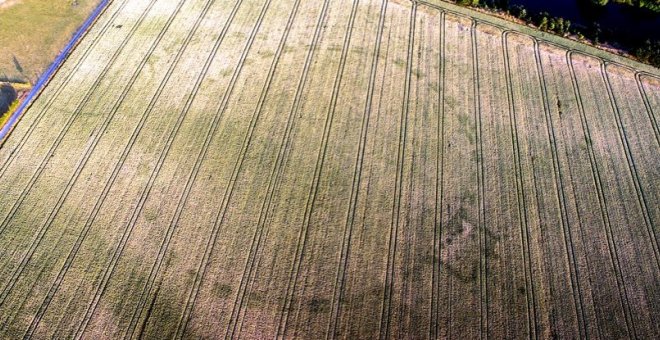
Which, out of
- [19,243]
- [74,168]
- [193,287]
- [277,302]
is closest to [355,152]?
[277,302]

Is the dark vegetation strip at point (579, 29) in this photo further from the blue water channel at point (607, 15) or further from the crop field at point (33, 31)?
the crop field at point (33, 31)

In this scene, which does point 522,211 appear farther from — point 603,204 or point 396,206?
point 396,206

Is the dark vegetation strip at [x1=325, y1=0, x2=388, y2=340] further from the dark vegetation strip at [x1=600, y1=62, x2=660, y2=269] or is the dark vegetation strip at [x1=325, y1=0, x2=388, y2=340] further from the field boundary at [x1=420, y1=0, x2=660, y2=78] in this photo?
the dark vegetation strip at [x1=600, y1=62, x2=660, y2=269]

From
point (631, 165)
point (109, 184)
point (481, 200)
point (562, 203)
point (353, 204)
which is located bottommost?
point (109, 184)

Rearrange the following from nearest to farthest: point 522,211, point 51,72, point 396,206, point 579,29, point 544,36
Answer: point 396,206, point 522,211, point 51,72, point 544,36, point 579,29

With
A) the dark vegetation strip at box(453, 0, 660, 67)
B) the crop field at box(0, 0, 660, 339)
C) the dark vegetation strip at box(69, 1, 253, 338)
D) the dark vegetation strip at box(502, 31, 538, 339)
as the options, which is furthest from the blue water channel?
the dark vegetation strip at box(69, 1, 253, 338)

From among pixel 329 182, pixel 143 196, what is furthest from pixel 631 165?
pixel 143 196

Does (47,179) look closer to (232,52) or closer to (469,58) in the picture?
(232,52)
